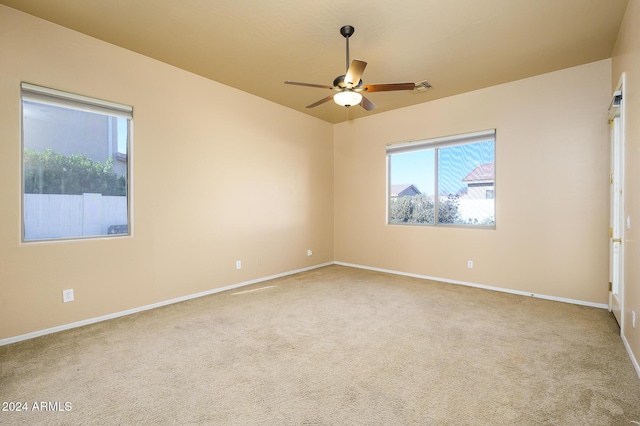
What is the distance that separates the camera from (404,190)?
5414 millimetres

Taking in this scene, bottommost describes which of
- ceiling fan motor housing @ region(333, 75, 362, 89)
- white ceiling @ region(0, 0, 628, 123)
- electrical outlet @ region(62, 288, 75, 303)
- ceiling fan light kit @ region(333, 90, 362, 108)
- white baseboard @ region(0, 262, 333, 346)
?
white baseboard @ region(0, 262, 333, 346)

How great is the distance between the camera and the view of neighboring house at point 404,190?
→ 5.29 meters

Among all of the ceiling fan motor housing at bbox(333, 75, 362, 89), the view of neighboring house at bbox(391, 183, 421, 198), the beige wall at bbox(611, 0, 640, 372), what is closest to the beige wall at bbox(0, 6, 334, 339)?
the view of neighboring house at bbox(391, 183, 421, 198)

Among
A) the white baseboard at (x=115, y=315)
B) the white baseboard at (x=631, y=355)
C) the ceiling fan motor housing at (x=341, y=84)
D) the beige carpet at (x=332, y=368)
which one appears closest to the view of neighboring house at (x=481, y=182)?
the beige carpet at (x=332, y=368)

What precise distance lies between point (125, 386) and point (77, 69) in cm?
301

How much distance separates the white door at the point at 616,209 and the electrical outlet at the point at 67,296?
17.1 ft

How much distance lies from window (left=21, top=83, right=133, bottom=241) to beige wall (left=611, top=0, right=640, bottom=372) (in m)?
4.68

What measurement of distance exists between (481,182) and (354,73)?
295 centimetres

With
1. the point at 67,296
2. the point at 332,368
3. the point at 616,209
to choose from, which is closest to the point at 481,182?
the point at 616,209

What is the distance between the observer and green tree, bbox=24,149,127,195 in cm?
285

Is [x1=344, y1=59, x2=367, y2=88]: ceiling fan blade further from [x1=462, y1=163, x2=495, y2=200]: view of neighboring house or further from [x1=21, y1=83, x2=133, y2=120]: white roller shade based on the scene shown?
[x1=462, y1=163, x2=495, y2=200]: view of neighboring house

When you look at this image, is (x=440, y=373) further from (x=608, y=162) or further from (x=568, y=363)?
(x=608, y=162)

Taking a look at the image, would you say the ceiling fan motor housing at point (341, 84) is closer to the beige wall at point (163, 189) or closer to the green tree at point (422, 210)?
the beige wall at point (163, 189)

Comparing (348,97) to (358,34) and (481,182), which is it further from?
(481,182)
